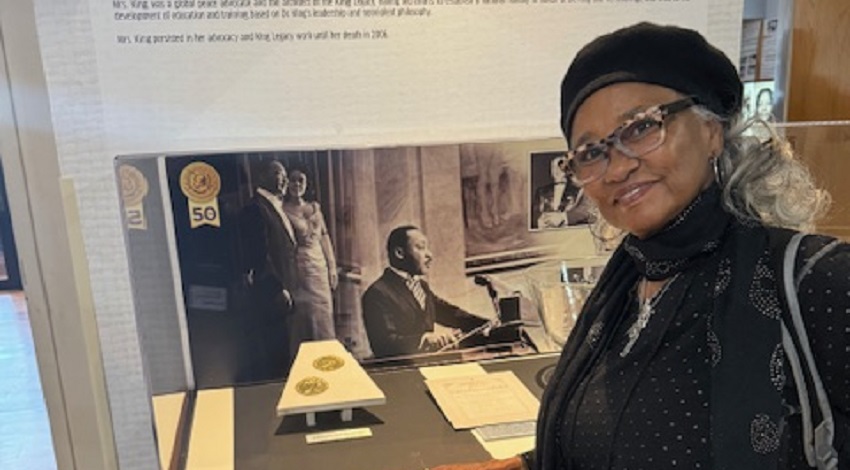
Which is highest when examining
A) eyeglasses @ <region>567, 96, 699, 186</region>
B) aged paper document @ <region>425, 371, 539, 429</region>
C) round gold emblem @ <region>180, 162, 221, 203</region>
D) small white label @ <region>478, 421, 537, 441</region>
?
eyeglasses @ <region>567, 96, 699, 186</region>

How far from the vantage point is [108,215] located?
1281mm

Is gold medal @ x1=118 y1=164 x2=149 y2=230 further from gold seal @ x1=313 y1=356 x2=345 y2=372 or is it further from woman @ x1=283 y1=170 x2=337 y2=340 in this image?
gold seal @ x1=313 y1=356 x2=345 y2=372

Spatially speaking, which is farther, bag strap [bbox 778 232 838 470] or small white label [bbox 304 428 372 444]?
small white label [bbox 304 428 372 444]

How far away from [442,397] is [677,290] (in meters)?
0.58

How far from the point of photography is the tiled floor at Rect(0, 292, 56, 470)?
277 cm

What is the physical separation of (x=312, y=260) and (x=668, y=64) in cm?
82

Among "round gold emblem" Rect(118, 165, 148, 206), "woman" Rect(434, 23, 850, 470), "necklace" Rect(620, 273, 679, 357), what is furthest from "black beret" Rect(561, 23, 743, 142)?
"round gold emblem" Rect(118, 165, 148, 206)

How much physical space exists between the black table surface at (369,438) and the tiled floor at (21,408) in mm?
1718

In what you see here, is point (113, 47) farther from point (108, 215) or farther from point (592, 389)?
point (592, 389)

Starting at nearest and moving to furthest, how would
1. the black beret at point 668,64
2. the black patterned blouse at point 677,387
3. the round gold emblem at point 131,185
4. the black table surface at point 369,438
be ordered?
the black patterned blouse at point 677,387 < the black beret at point 668,64 < the black table surface at point 369,438 < the round gold emblem at point 131,185

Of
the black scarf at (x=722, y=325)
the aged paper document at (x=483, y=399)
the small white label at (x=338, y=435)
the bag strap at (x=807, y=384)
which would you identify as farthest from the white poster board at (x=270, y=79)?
the bag strap at (x=807, y=384)

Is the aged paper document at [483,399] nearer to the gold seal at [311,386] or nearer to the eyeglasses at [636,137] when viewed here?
the gold seal at [311,386]

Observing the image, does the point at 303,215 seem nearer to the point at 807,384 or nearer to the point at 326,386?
the point at 326,386

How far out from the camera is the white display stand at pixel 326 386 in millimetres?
1194
